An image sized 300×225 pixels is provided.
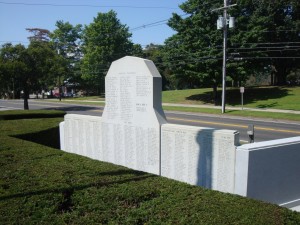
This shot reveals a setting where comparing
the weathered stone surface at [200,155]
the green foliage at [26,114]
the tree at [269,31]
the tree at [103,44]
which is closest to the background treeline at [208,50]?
the tree at [269,31]

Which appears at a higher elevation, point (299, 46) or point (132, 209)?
point (299, 46)

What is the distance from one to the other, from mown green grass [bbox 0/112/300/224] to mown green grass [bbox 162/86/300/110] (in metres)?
26.6

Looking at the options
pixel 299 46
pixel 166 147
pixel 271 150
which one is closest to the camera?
pixel 271 150

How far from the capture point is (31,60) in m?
30.8

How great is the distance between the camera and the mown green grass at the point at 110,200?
3.38 metres

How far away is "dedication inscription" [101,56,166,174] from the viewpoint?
7.94 m

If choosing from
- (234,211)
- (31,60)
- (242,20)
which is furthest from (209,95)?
(234,211)

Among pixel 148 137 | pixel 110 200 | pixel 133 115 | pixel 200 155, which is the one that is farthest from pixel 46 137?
pixel 110 200

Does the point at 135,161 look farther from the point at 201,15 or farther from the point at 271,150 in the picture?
the point at 201,15

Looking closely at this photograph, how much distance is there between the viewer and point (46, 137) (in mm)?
11727

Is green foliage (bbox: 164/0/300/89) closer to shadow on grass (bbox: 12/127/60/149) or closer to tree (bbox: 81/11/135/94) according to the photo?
tree (bbox: 81/11/135/94)

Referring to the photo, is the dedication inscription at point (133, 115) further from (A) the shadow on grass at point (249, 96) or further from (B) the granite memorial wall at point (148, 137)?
(A) the shadow on grass at point (249, 96)

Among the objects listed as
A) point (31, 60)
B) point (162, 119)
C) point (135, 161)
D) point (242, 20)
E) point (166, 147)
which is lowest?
point (135, 161)

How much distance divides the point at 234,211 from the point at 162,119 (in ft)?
15.1
